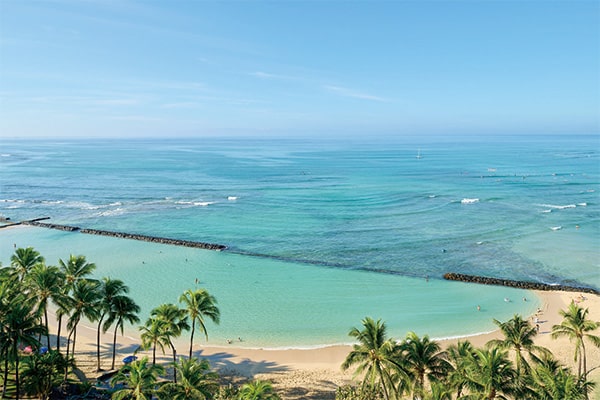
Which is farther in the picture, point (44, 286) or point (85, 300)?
point (85, 300)

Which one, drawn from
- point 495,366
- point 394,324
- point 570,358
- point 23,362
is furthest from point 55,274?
point 570,358

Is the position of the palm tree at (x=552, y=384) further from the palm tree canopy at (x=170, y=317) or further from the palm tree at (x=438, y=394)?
the palm tree canopy at (x=170, y=317)

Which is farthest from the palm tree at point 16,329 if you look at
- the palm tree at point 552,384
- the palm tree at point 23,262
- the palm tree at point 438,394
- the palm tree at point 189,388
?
the palm tree at point 552,384

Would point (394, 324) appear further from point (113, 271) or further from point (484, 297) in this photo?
point (113, 271)

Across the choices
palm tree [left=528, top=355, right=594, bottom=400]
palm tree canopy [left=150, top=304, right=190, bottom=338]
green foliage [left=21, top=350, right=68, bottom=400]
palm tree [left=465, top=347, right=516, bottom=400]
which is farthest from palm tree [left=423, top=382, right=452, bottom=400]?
green foliage [left=21, top=350, right=68, bottom=400]

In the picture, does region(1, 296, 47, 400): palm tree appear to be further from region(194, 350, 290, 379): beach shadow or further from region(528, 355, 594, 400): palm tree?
region(528, 355, 594, 400): palm tree

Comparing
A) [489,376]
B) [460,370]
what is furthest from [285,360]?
[489,376]

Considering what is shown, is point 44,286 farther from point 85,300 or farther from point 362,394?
point 362,394
